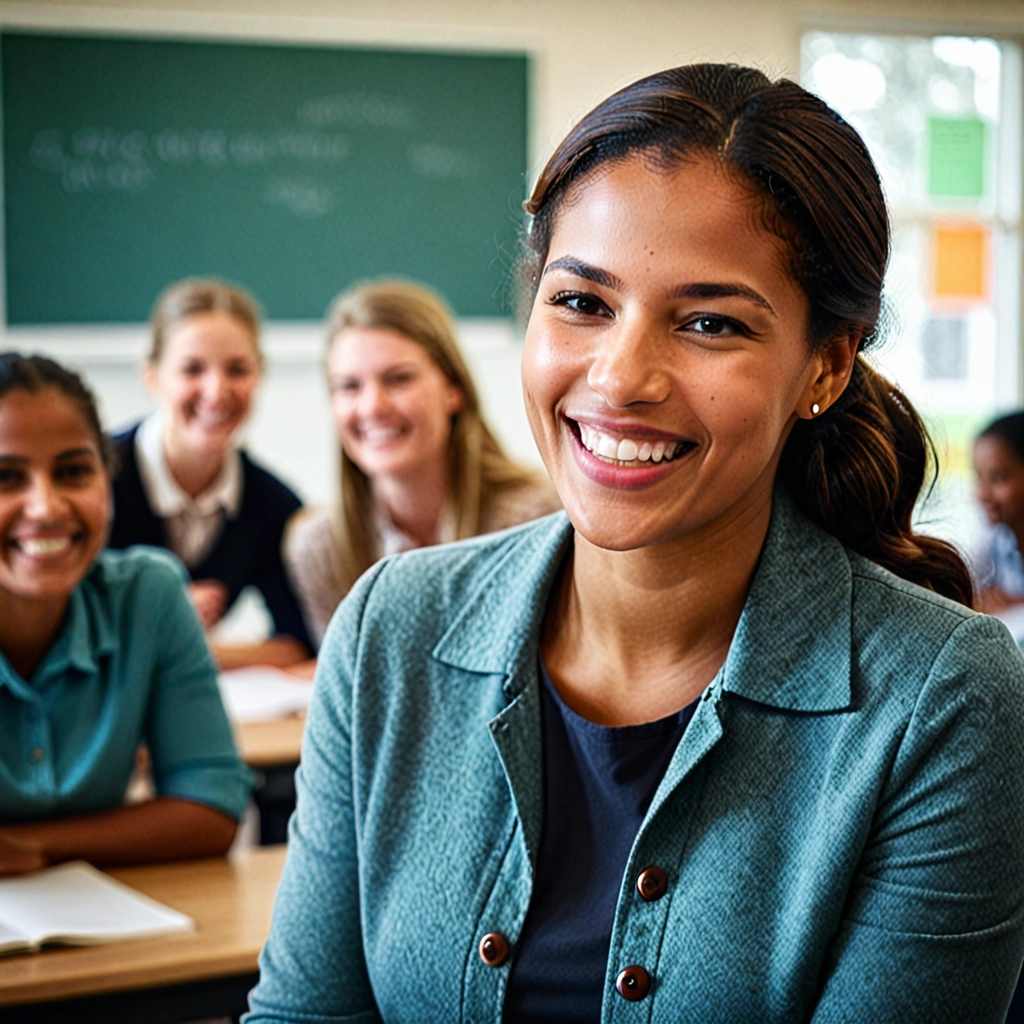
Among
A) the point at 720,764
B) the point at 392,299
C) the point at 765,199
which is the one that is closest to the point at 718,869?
the point at 720,764

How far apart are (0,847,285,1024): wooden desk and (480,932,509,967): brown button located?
1.89ft

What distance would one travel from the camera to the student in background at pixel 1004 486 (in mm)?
3566

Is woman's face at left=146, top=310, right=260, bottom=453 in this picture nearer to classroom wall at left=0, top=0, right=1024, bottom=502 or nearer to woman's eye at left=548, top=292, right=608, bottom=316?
A: classroom wall at left=0, top=0, right=1024, bottom=502

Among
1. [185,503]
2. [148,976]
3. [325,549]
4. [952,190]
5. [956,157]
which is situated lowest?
[148,976]

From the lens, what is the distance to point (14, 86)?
15.1 ft

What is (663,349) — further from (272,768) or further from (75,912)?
(272,768)

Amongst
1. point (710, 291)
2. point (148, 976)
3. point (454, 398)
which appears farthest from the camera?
point (454, 398)

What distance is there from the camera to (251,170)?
4.92 meters

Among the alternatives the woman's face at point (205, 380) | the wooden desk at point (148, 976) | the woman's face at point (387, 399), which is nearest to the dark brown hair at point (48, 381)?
the wooden desk at point (148, 976)

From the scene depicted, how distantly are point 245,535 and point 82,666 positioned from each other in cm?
157

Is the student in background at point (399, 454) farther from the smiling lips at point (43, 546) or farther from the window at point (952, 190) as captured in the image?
the window at point (952, 190)

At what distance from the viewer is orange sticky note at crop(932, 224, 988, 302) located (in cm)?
593

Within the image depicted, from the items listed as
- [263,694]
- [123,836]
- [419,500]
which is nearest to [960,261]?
[419,500]

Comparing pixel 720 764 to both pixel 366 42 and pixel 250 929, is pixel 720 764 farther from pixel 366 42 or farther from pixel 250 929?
pixel 366 42
